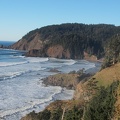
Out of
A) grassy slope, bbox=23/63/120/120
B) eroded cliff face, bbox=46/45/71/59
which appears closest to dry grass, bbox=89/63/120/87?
grassy slope, bbox=23/63/120/120

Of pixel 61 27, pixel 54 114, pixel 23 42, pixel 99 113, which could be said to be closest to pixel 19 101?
pixel 54 114

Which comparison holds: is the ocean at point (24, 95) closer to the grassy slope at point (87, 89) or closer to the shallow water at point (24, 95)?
the shallow water at point (24, 95)

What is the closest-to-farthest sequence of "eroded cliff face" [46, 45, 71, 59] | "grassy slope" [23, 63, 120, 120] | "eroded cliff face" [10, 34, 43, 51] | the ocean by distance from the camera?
"grassy slope" [23, 63, 120, 120] → the ocean → "eroded cliff face" [46, 45, 71, 59] → "eroded cliff face" [10, 34, 43, 51]

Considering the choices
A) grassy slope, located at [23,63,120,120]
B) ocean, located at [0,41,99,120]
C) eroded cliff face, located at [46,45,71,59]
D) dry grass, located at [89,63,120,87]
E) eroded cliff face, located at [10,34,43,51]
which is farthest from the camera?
eroded cliff face, located at [10,34,43,51]

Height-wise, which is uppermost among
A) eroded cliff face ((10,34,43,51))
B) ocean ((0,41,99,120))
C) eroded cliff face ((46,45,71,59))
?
eroded cliff face ((10,34,43,51))

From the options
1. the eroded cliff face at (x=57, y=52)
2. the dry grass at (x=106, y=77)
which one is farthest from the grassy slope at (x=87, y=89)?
the eroded cliff face at (x=57, y=52)

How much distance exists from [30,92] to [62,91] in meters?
4.08

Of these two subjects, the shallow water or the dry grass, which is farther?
the dry grass

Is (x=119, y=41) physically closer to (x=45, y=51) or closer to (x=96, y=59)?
(x=96, y=59)

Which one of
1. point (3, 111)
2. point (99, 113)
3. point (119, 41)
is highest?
point (119, 41)

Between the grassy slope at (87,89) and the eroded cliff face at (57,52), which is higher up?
the eroded cliff face at (57,52)

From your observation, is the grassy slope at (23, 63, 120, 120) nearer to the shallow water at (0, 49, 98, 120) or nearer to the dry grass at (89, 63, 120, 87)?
the dry grass at (89, 63, 120, 87)

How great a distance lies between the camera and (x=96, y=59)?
370 feet

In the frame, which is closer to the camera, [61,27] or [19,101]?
[19,101]
